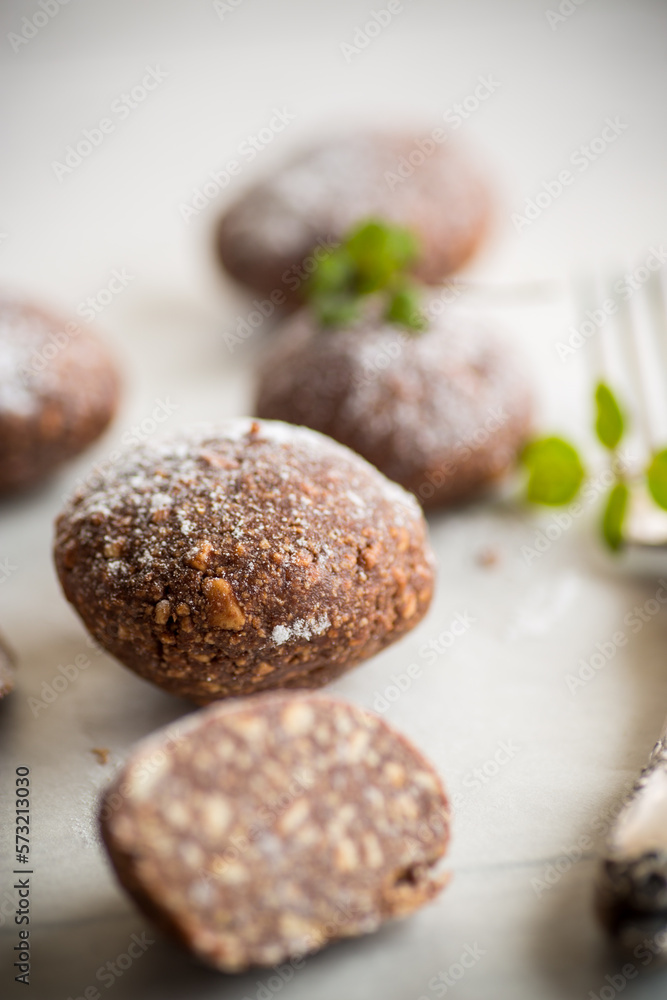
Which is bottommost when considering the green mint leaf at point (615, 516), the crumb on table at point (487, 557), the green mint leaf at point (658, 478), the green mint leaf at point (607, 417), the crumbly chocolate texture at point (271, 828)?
the crumbly chocolate texture at point (271, 828)

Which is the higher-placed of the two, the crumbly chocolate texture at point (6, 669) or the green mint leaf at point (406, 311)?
the green mint leaf at point (406, 311)

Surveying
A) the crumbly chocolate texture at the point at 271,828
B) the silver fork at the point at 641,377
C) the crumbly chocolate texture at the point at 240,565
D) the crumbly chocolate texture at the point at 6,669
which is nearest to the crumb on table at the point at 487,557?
the silver fork at the point at 641,377

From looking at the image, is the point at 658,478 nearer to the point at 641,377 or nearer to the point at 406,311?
the point at 641,377

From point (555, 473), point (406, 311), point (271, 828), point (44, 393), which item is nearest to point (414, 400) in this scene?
point (406, 311)

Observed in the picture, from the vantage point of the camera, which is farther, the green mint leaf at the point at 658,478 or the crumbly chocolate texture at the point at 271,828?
the green mint leaf at the point at 658,478

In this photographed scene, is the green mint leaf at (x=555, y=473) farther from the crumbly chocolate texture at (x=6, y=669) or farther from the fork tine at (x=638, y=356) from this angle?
the crumbly chocolate texture at (x=6, y=669)

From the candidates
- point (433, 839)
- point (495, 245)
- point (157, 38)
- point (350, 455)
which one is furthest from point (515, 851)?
point (157, 38)

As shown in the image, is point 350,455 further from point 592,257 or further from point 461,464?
point 592,257
